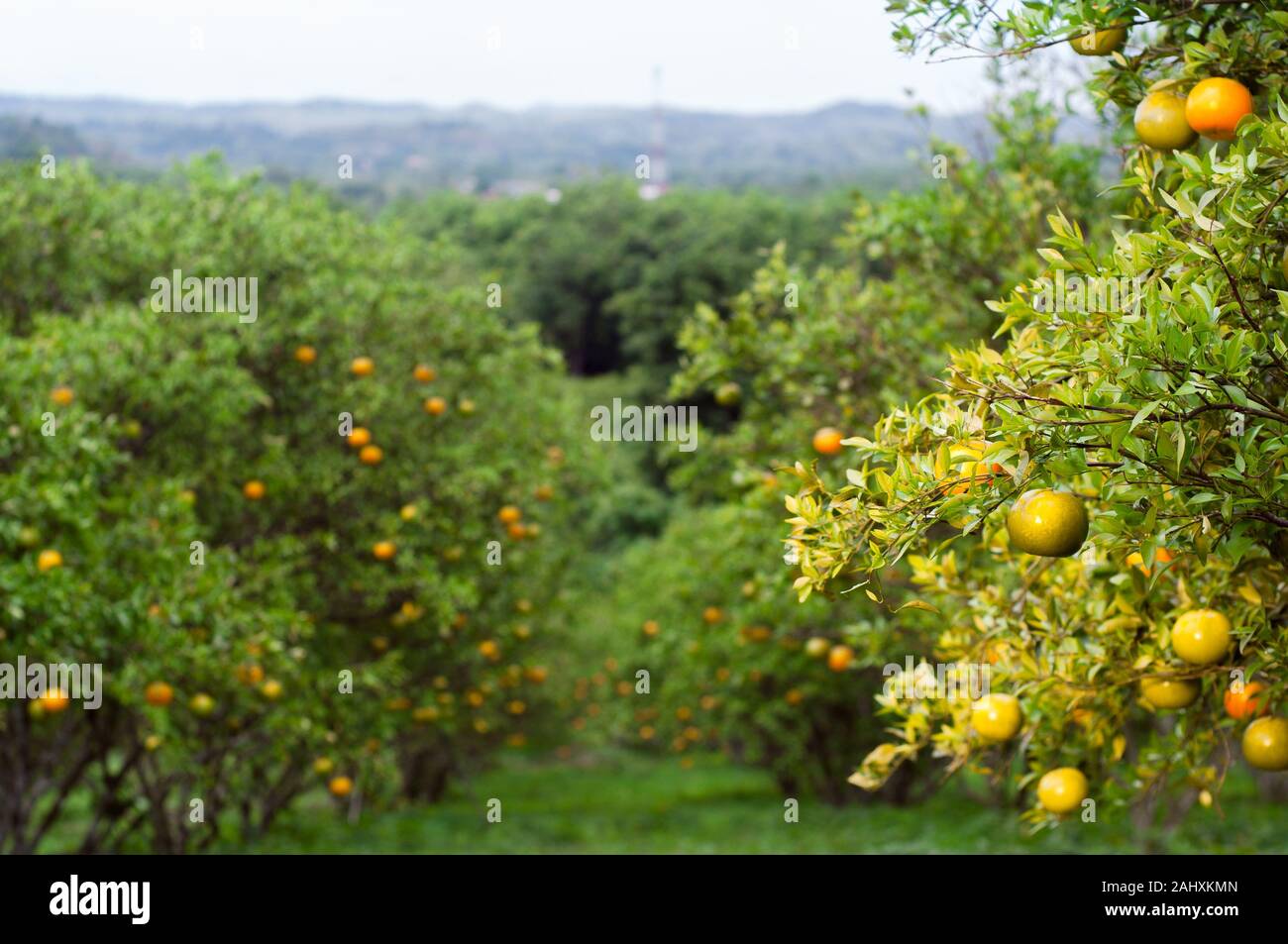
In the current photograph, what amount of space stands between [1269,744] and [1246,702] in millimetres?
212

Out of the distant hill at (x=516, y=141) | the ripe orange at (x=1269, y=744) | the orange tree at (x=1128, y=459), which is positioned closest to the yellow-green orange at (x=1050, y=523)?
the orange tree at (x=1128, y=459)

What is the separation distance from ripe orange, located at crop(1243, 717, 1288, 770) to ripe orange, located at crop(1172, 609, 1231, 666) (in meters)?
0.24

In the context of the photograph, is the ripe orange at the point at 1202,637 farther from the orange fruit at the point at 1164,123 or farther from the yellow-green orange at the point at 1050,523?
the orange fruit at the point at 1164,123

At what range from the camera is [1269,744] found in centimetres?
339

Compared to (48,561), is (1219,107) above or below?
above

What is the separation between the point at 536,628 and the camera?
50.3ft

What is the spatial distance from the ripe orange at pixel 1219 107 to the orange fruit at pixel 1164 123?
0.08 metres

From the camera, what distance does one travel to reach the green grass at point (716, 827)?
1330cm

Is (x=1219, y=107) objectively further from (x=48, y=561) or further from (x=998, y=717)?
(x=48, y=561)

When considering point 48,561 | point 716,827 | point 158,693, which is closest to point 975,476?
point 48,561

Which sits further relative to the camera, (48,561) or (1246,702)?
(48,561)

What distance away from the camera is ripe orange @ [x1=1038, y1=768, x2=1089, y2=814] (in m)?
3.76

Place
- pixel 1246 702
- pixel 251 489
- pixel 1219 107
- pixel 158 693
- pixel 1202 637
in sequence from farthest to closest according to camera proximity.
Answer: pixel 251 489 → pixel 158 693 → pixel 1246 702 → pixel 1202 637 → pixel 1219 107
